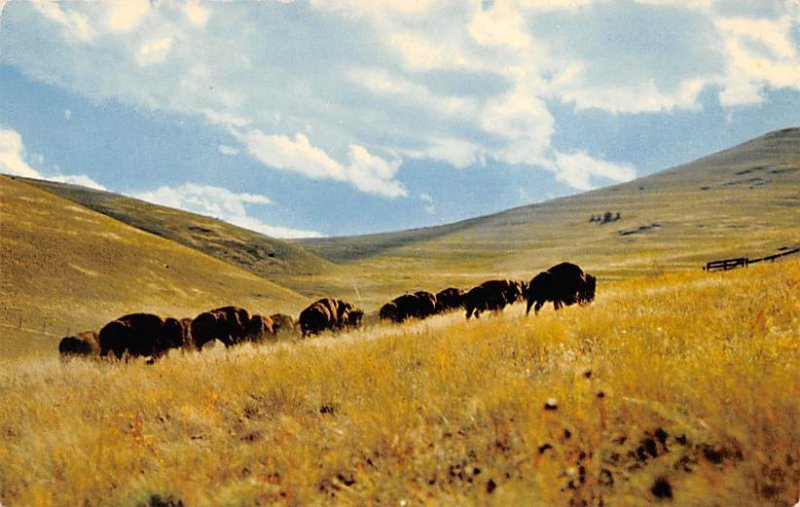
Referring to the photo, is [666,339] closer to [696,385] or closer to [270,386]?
[696,385]

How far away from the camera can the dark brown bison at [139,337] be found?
1925cm

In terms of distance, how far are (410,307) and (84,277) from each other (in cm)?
4426

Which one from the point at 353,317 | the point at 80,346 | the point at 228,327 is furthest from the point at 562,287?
the point at 80,346

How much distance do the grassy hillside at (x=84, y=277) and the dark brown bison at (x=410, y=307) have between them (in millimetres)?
25194

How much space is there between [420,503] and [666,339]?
3.86m

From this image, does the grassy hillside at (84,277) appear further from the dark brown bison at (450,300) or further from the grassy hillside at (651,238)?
the grassy hillside at (651,238)

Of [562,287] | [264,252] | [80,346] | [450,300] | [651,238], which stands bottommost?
[80,346]

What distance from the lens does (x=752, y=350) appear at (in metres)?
5.27

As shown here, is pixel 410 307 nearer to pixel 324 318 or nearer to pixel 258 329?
pixel 324 318

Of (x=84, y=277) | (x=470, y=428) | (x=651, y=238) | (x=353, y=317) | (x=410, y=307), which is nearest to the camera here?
(x=470, y=428)

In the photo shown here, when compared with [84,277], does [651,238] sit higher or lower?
higher

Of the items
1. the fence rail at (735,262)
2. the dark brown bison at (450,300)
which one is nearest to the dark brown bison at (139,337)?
the dark brown bison at (450,300)

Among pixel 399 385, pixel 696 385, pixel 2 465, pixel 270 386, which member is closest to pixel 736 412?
pixel 696 385

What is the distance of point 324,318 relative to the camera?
78.1ft
